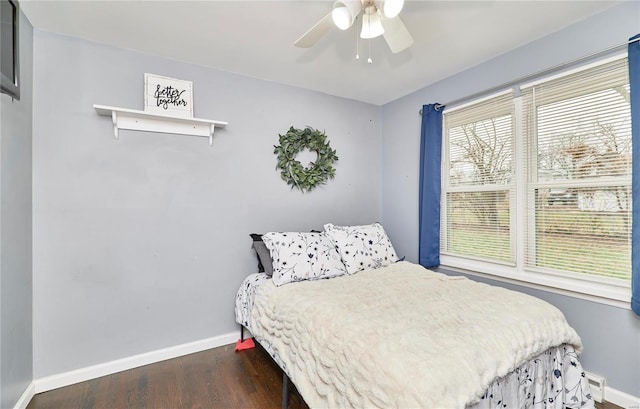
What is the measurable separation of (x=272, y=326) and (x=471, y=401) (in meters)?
1.21

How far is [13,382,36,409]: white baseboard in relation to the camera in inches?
69.0

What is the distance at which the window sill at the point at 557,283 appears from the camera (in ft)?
5.99

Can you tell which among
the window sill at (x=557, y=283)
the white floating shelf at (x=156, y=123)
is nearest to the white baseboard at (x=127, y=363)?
the white floating shelf at (x=156, y=123)

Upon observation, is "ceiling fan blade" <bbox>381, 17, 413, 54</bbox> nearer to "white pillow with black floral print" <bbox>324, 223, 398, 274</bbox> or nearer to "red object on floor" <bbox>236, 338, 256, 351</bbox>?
"white pillow with black floral print" <bbox>324, 223, 398, 274</bbox>

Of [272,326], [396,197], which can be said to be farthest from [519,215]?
[272,326]

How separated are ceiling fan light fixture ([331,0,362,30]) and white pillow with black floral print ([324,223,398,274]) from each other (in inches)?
65.8

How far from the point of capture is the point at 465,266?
104 inches

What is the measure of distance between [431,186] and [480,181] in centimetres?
43

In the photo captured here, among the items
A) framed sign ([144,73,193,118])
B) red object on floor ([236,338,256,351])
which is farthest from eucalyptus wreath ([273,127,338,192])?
red object on floor ([236,338,256,351])

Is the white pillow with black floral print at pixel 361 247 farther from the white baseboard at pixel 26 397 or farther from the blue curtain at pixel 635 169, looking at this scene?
the white baseboard at pixel 26 397

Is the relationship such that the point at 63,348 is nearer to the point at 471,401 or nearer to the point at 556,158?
the point at 471,401

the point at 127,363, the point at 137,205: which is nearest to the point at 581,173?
the point at 137,205

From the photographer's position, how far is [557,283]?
6.75ft

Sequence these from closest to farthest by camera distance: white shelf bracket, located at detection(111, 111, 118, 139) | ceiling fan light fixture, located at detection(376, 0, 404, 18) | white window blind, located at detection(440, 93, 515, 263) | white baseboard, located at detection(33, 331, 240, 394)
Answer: ceiling fan light fixture, located at detection(376, 0, 404, 18), white baseboard, located at detection(33, 331, 240, 394), white shelf bracket, located at detection(111, 111, 118, 139), white window blind, located at detection(440, 93, 515, 263)
